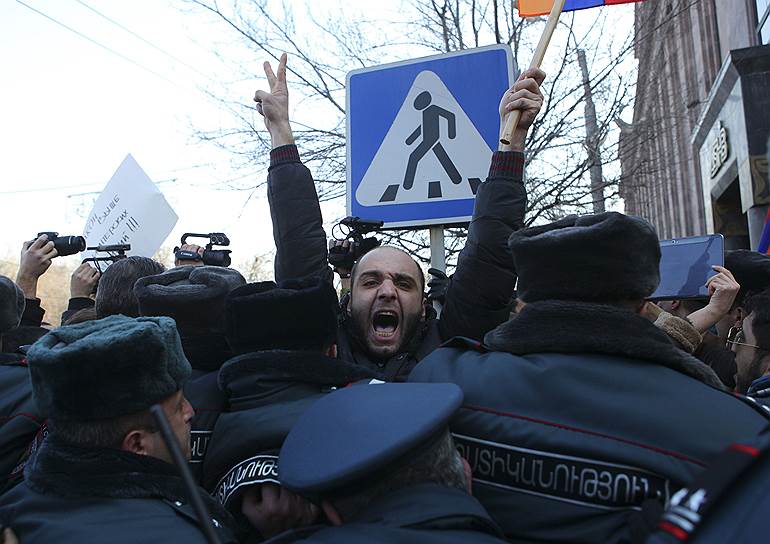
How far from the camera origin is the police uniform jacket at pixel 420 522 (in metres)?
1.27

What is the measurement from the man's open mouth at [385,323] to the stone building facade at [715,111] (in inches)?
283

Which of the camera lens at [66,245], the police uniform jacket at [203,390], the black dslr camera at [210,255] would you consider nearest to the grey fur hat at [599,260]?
the police uniform jacket at [203,390]

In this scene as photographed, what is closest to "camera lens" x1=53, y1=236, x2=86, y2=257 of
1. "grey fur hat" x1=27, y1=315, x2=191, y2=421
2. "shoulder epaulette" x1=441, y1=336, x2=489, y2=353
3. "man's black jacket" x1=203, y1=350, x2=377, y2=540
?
"man's black jacket" x1=203, y1=350, x2=377, y2=540

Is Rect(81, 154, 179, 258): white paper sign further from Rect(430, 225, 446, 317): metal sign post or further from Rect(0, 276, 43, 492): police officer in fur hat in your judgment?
Rect(0, 276, 43, 492): police officer in fur hat

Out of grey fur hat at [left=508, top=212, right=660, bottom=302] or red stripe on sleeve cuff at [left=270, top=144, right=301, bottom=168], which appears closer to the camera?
grey fur hat at [left=508, top=212, right=660, bottom=302]

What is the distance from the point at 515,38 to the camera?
31.8 feet

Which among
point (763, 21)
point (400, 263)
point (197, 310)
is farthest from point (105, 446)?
point (763, 21)

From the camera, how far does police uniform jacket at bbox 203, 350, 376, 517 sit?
189cm

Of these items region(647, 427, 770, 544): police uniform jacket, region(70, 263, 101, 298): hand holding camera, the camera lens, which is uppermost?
the camera lens

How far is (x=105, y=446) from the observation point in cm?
167

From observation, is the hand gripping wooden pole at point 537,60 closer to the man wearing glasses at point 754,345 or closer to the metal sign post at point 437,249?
the metal sign post at point 437,249

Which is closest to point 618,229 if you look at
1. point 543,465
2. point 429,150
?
point 543,465

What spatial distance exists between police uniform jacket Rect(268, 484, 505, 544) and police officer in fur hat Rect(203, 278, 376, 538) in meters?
0.44

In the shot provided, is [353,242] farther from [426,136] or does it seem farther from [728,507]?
[728,507]
